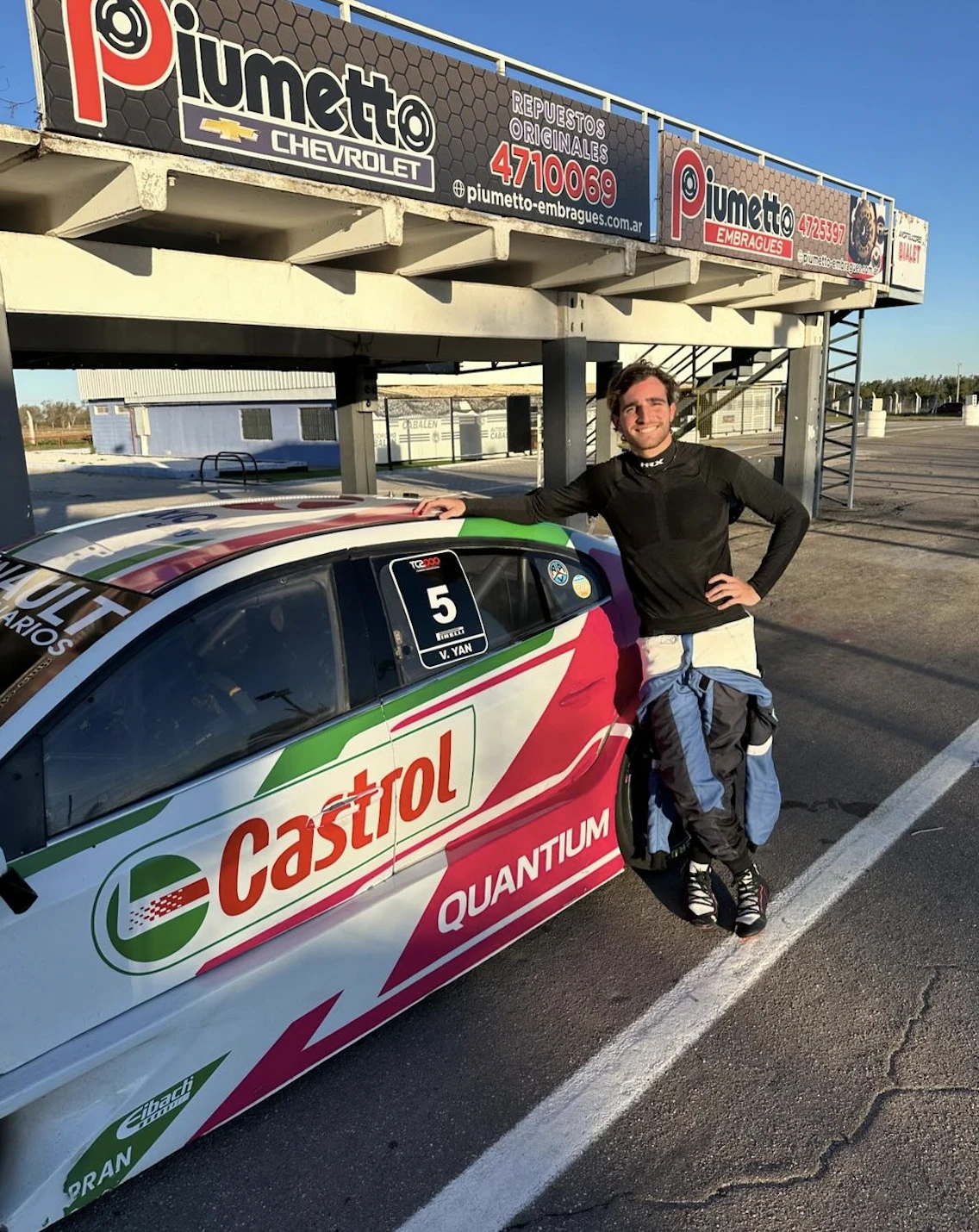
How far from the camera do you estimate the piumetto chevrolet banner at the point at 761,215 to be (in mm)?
8188

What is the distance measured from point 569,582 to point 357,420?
8360 mm

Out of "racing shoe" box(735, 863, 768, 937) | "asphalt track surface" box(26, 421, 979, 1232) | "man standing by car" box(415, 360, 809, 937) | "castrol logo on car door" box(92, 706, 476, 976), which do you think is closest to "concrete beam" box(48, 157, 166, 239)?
"man standing by car" box(415, 360, 809, 937)

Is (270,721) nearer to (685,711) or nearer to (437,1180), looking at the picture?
(437,1180)

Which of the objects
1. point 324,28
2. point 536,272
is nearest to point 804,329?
point 536,272

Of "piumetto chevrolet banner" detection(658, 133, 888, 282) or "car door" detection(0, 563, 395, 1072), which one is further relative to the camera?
"piumetto chevrolet banner" detection(658, 133, 888, 282)

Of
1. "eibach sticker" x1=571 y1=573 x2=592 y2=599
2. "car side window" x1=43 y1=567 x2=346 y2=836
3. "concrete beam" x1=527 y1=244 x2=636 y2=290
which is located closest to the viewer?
"car side window" x1=43 y1=567 x2=346 y2=836

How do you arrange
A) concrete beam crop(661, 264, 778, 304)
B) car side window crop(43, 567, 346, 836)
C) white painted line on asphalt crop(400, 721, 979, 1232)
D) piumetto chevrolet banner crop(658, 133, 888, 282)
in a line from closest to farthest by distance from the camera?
car side window crop(43, 567, 346, 836) → white painted line on asphalt crop(400, 721, 979, 1232) → piumetto chevrolet banner crop(658, 133, 888, 282) → concrete beam crop(661, 264, 778, 304)

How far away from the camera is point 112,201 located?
491 centimetres

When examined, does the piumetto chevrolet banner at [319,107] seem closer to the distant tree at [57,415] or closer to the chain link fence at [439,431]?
the chain link fence at [439,431]

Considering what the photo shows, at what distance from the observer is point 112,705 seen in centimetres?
216

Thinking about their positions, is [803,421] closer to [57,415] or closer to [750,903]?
[750,903]

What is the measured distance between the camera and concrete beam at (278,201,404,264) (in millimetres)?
5941

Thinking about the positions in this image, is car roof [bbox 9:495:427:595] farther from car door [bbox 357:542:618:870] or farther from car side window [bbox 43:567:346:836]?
car door [bbox 357:542:618:870]

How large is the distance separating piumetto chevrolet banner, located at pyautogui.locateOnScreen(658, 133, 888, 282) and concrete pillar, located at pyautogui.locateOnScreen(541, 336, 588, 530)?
1.43 metres
